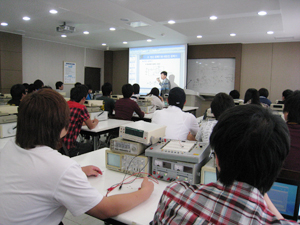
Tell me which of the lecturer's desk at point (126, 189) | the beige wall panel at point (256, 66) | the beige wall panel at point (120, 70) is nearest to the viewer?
the lecturer's desk at point (126, 189)

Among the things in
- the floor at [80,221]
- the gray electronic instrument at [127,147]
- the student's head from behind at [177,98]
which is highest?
the student's head from behind at [177,98]

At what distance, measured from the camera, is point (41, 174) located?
93 cm

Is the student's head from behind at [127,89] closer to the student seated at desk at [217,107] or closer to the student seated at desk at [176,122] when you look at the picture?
the student seated at desk at [176,122]

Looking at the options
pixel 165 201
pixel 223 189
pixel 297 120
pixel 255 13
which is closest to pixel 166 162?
pixel 165 201

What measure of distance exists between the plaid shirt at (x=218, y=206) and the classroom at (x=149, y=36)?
3.74m

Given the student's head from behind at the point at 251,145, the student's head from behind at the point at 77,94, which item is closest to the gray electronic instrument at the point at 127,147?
the student's head from behind at the point at 251,145

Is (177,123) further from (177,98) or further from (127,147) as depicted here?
(127,147)

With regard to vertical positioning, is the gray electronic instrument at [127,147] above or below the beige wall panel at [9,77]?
below

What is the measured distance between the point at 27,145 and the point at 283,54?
8.05 meters

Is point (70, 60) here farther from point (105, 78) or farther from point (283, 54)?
point (283, 54)

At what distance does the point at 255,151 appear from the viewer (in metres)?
0.68

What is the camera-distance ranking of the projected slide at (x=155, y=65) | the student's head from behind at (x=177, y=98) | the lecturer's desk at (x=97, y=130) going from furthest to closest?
the projected slide at (x=155, y=65) < the lecturer's desk at (x=97, y=130) < the student's head from behind at (x=177, y=98)

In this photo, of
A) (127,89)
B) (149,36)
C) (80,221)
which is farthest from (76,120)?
(149,36)

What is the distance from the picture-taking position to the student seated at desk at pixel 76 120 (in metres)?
2.66
